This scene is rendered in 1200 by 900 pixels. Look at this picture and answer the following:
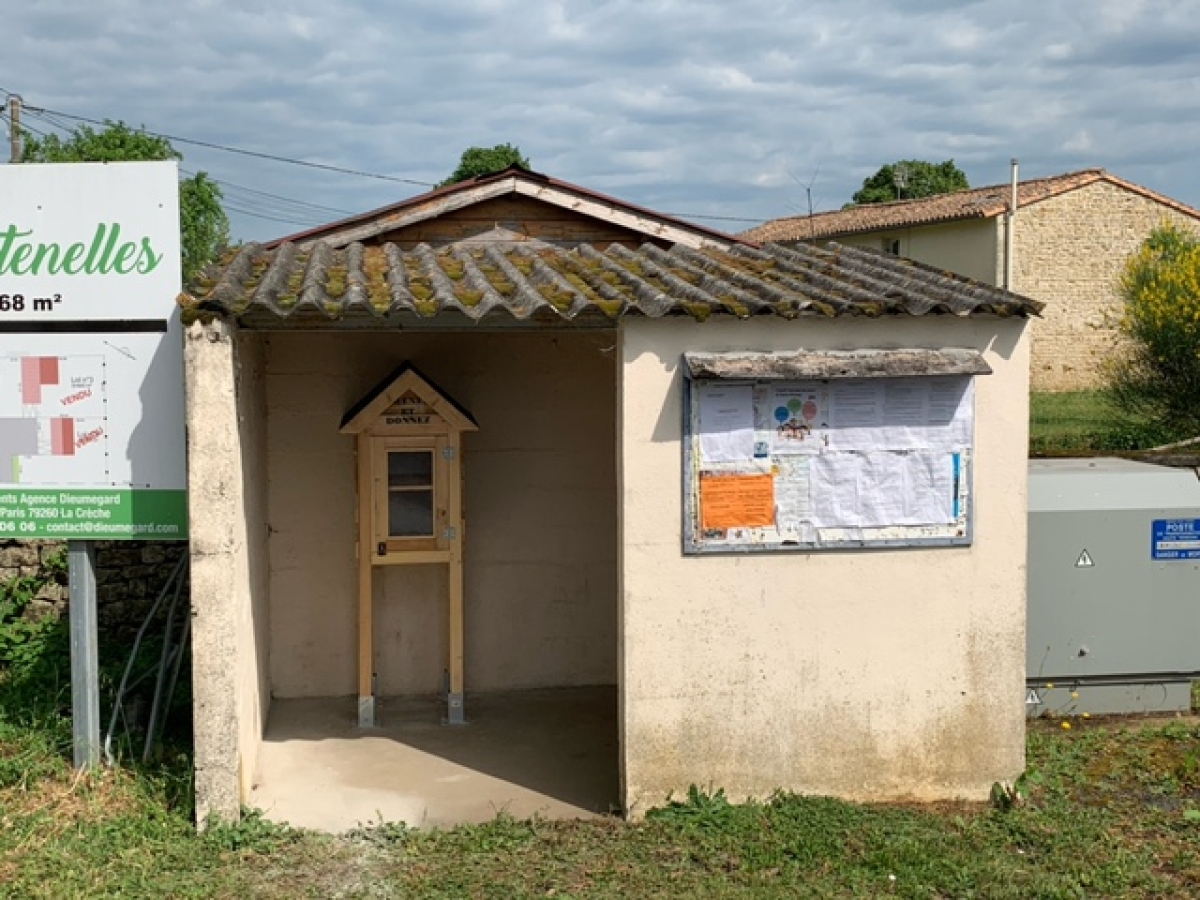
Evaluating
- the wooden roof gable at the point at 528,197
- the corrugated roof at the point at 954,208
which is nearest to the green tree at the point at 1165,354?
the corrugated roof at the point at 954,208

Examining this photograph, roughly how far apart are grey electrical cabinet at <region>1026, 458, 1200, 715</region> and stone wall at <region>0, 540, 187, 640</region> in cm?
654

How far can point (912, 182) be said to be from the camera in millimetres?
52062

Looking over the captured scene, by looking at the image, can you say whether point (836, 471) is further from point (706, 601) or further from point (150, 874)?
point (150, 874)

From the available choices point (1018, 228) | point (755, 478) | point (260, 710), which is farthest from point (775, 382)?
point (1018, 228)

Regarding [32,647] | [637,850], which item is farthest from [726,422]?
[32,647]

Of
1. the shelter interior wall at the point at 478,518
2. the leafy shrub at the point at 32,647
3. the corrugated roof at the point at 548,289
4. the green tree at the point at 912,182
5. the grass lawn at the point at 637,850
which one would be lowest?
the grass lawn at the point at 637,850

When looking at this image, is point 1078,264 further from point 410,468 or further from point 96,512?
point 96,512

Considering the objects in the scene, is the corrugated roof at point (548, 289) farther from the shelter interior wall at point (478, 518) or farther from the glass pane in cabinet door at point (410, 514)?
the glass pane in cabinet door at point (410, 514)

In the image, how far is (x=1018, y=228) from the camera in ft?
105

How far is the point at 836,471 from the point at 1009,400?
3.38 feet

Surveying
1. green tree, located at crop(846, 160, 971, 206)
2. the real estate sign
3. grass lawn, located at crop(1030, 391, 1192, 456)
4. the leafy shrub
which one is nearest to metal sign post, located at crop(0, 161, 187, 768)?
the real estate sign

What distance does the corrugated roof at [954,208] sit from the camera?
31.9m

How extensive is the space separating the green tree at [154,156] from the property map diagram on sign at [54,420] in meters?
23.6

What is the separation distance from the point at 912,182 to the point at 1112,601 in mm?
46699
